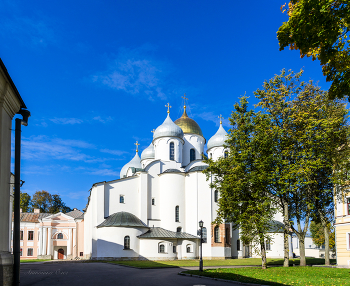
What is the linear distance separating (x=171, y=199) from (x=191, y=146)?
10715 mm

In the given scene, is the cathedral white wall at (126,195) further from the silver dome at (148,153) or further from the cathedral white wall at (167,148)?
the silver dome at (148,153)

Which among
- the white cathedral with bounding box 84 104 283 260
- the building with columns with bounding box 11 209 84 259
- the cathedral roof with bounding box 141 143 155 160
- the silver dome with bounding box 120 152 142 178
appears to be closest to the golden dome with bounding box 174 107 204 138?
the white cathedral with bounding box 84 104 283 260

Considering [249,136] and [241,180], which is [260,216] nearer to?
[241,180]

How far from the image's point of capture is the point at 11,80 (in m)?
9.08

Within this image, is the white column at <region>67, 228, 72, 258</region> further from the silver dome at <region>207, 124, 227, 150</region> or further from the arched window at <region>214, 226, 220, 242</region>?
the silver dome at <region>207, 124, 227, 150</region>

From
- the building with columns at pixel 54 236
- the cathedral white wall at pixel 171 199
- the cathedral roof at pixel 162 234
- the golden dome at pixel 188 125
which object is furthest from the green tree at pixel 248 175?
the building with columns at pixel 54 236

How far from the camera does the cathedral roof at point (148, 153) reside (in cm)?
5172

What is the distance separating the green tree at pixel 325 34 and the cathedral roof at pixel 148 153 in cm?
4300

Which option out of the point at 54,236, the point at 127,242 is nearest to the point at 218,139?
the point at 127,242

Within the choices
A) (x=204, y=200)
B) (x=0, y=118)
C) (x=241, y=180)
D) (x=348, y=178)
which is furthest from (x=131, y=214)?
(x=0, y=118)

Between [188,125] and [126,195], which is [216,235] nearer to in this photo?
[126,195]

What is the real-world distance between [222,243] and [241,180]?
17.6 meters

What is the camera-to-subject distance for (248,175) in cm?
2316

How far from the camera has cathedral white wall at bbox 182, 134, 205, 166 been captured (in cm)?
4800
